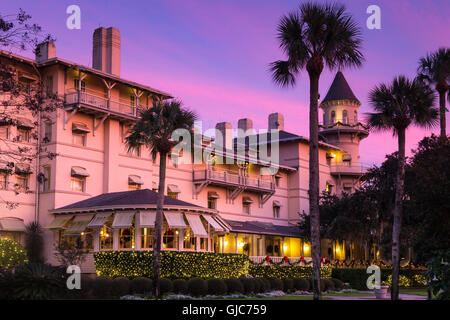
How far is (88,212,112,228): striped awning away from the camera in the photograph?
127ft

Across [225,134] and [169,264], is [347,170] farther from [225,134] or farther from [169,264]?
[169,264]

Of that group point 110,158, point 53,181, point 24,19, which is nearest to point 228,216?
point 110,158

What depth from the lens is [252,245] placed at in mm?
59188

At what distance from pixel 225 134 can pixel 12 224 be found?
26561 mm

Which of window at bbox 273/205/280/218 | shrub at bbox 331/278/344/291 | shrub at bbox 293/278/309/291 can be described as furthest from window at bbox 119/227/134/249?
window at bbox 273/205/280/218

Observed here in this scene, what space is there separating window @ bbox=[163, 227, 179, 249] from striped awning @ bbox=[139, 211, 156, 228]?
235cm

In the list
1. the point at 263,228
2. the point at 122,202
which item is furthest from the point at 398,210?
the point at 263,228

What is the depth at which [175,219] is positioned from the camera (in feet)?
129

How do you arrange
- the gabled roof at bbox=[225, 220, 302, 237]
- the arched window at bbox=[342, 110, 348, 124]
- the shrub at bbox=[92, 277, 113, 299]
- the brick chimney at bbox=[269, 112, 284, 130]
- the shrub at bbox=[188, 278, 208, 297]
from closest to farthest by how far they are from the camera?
the shrub at bbox=[92, 277, 113, 299] → the shrub at bbox=[188, 278, 208, 297] → the gabled roof at bbox=[225, 220, 302, 237] → the brick chimney at bbox=[269, 112, 284, 130] → the arched window at bbox=[342, 110, 348, 124]

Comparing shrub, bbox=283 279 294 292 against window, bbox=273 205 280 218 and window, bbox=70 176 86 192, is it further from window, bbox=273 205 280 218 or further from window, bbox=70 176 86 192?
window, bbox=273 205 280 218
